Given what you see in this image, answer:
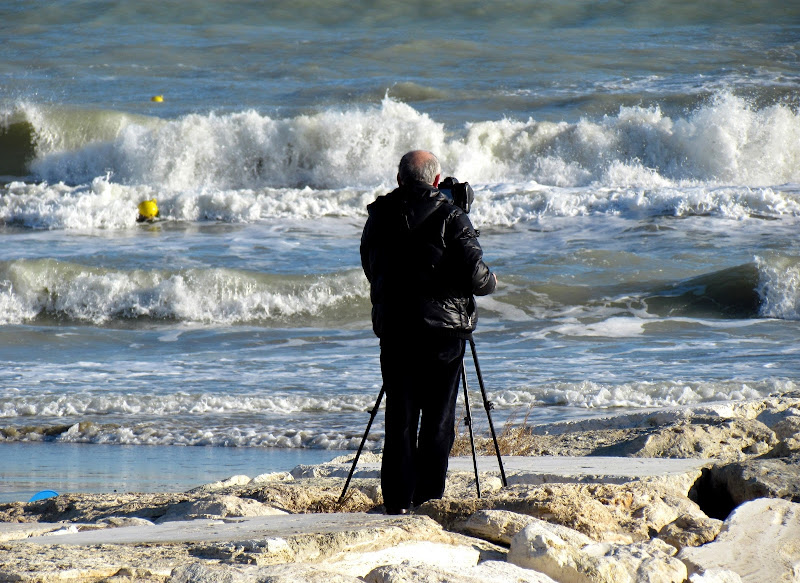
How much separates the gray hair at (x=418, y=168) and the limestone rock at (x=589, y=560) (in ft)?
4.94

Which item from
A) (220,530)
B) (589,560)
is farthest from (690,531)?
(220,530)

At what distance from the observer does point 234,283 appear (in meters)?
14.3

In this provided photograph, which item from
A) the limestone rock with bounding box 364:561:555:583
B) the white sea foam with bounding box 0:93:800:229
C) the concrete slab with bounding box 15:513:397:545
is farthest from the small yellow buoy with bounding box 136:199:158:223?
the limestone rock with bounding box 364:561:555:583

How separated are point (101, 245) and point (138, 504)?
44.2 feet

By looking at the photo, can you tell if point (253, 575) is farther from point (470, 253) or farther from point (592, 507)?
point (470, 253)

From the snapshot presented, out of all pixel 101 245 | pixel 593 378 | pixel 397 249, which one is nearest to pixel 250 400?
pixel 593 378

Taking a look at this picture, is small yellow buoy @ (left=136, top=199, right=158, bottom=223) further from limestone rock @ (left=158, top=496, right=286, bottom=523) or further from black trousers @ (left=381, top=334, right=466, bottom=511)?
black trousers @ (left=381, top=334, right=466, bottom=511)

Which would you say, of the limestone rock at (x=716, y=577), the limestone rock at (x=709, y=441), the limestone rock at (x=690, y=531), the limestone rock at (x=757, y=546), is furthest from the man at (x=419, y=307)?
the limestone rock at (x=709, y=441)

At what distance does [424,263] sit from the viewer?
13.6ft

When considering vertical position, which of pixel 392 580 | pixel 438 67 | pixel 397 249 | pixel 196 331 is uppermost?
pixel 438 67

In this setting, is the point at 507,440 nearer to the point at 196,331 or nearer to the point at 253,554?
the point at 253,554

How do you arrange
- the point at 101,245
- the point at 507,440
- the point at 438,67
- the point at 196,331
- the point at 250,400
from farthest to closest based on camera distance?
the point at 438,67, the point at 101,245, the point at 196,331, the point at 250,400, the point at 507,440

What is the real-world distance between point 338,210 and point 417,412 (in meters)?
16.3

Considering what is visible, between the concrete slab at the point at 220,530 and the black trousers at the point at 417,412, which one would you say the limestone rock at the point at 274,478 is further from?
the concrete slab at the point at 220,530
